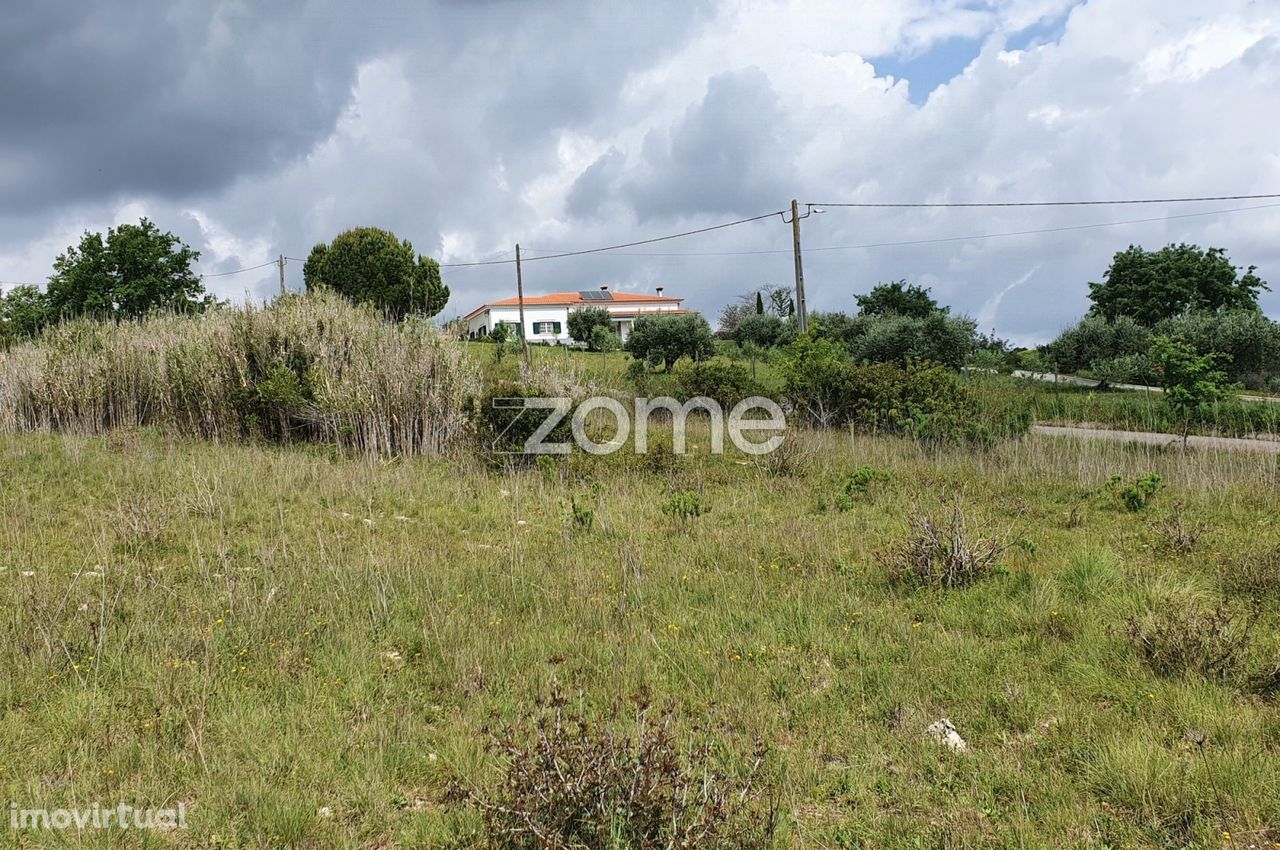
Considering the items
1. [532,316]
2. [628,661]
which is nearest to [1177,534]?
[628,661]

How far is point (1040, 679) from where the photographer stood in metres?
3.49

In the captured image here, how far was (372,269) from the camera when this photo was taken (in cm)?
3616

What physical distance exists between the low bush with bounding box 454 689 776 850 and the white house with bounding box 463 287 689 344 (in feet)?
173

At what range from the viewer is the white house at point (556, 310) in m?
58.4

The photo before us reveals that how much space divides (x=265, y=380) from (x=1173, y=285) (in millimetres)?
44268

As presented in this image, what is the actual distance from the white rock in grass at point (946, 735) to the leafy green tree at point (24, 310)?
4404 cm

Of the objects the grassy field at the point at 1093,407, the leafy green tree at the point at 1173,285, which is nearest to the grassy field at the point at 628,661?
the grassy field at the point at 1093,407

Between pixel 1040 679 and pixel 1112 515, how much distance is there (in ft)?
14.5

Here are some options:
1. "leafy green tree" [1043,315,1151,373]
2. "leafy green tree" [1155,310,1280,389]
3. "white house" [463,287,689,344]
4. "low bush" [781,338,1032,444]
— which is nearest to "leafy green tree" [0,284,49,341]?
"white house" [463,287,689,344]

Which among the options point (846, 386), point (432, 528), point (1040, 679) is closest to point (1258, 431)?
point (846, 386)

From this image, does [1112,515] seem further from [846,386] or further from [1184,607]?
[846,386]

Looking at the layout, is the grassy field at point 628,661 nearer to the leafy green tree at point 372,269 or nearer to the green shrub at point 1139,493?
the green shrub at point 1139,493

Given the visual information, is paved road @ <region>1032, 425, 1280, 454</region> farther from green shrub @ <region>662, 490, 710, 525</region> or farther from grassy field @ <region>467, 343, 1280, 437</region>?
green shrub @ <region>662, 490, 710, 525</region>

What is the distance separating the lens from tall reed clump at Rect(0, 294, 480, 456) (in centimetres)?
1045
